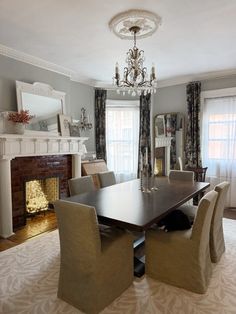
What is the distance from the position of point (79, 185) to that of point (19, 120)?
4.53 ft

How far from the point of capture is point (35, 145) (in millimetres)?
A: 3785

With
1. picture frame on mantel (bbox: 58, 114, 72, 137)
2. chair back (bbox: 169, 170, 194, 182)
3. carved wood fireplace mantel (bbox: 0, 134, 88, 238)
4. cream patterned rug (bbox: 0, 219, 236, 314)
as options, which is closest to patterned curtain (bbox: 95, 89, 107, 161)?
picture frame on mantel (bbox: 58, 114, 72, 137)

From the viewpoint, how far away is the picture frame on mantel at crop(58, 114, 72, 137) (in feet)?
14.1

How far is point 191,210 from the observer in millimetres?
2900

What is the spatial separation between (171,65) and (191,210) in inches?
106

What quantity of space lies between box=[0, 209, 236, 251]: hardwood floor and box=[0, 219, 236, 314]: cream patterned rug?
0.49 metres

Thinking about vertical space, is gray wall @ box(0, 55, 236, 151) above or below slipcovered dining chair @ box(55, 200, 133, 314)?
above

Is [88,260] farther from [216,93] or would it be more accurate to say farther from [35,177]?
[216,93]

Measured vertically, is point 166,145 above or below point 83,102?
below

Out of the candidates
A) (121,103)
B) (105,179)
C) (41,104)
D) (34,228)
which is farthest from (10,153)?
(121,103)

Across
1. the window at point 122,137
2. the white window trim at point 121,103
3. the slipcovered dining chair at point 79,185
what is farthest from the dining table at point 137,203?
the white window trim at point 121,103

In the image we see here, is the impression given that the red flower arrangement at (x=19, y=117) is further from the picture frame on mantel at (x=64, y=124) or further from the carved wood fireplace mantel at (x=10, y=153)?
the picture frame on mantel at (x=64, y=124)

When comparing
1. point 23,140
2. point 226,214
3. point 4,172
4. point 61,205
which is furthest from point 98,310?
point 226,214

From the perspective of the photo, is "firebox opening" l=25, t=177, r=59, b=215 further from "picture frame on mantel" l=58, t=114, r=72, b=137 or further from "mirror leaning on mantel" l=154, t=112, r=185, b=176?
"mirror leaning on mantel" l=154, t=112, r=185, b=176
